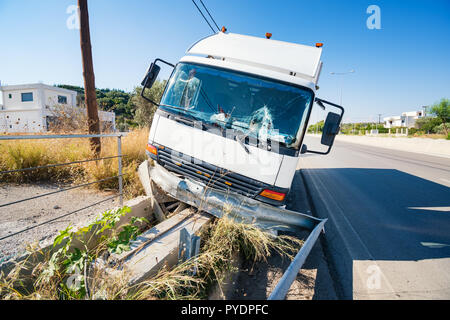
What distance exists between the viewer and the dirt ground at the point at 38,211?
2638 millimetres

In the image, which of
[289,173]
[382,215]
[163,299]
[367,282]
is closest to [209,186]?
[289,173]

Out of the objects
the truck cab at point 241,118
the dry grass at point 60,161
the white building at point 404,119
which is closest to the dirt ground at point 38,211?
the dry grass at point 60,161

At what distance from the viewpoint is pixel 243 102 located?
10.8 feet

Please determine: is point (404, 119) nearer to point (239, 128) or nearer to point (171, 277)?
point (239, 128)

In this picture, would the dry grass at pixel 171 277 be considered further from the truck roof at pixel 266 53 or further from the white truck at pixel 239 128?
the truck roof at pixel 266 53

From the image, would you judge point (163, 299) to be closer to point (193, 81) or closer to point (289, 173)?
point (289, 173)

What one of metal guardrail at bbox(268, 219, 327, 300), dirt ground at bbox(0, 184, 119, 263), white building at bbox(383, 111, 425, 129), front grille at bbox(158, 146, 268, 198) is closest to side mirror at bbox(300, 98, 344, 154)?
front grille at bbox(158, 146, 268, 198)

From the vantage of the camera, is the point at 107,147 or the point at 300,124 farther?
the point at 107,147

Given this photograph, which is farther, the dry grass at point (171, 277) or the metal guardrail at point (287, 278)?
the dry grass at point (171, 277)

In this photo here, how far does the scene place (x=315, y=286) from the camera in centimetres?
232

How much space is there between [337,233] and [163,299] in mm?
3104

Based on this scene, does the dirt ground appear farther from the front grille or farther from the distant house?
the distant house

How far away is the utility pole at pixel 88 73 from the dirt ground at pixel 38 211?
1421 mm
